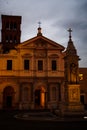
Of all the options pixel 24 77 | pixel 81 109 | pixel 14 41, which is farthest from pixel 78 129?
pixel 14 41

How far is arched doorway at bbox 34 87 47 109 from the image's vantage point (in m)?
52.2

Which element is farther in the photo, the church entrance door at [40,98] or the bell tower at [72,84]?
the church entrance door at [40,98]

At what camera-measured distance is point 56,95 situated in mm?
51469

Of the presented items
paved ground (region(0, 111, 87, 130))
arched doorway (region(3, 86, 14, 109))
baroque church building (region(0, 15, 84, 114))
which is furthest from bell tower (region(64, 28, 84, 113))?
arched doorway (region(3, 86, 14, 109))

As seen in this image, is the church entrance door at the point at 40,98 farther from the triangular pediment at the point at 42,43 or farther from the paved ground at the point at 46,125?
the paved ground at the point at 46,125

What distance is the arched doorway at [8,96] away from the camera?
5191cm

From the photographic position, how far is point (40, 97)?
178 ft

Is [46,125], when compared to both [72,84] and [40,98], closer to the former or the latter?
[72,84]

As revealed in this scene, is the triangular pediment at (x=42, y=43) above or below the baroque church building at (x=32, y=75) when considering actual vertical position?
above

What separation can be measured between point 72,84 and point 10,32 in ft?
127

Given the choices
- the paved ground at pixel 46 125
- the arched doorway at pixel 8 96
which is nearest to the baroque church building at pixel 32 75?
the arched doorway at pixel 8 96

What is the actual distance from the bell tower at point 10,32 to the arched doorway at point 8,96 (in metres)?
13.9

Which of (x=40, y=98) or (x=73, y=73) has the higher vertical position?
(x=73, y=73)

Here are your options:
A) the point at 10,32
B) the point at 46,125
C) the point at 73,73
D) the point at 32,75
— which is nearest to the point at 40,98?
the point at 32,75
